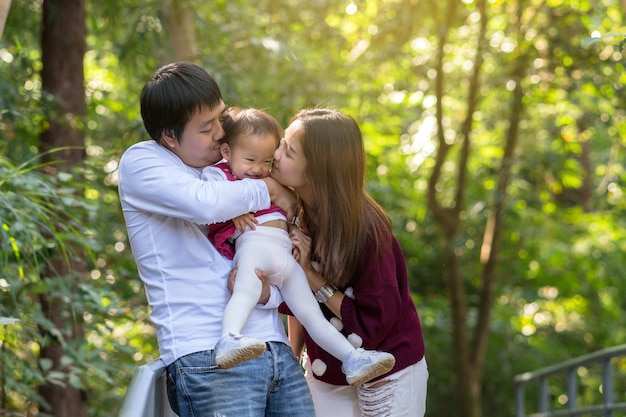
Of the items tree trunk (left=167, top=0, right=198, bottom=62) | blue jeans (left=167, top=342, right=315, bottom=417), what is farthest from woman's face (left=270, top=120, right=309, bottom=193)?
tree trunk (left=167, top=0, right=198, bottom=62)

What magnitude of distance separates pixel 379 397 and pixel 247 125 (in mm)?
836

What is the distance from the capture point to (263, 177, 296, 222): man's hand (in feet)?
8.11

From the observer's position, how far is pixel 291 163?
248cm

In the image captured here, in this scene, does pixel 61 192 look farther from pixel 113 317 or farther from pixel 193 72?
pixel 193 72

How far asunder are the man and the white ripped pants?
0.28 metres

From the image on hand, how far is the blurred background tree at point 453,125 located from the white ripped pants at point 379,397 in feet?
10.0

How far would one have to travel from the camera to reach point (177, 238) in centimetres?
230

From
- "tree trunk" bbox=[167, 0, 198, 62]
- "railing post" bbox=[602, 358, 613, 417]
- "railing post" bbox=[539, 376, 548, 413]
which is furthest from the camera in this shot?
"railing post" bbox=[539, 376, 548, 413]

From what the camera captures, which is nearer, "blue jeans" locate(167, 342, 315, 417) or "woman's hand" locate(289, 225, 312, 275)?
"blue jeans" locate(167, 342, 315, 417)

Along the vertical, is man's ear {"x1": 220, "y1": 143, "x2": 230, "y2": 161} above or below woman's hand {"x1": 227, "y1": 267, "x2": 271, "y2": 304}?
above

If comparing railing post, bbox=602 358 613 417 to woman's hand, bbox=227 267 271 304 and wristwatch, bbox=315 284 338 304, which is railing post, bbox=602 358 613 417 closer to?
wristwatch, bbox=315 284 338 304

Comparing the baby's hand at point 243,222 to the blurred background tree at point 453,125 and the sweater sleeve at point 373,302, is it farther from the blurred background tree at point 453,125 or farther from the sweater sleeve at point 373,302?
the blurred background tree at point 453,125

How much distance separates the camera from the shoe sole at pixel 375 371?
2.36 m

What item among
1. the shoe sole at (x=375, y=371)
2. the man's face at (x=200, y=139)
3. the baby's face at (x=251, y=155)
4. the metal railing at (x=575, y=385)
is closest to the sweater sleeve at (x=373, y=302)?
the shoe sole at (x=375, y=371)
